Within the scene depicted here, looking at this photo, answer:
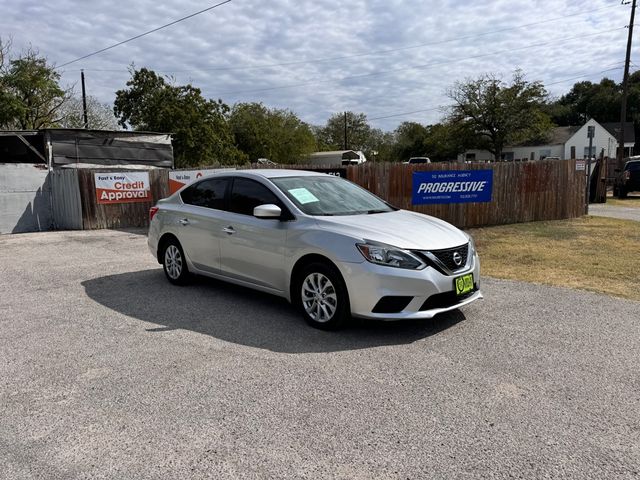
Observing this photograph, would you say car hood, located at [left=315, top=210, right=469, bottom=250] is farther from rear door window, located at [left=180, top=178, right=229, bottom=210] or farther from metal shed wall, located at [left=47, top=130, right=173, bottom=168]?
metal shed wall, located at [left=47, top=130, right=173, bottom=168]

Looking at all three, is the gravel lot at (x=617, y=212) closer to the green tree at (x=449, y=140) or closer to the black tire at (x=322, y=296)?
the black tire at (x=322, y=296)

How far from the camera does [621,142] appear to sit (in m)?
29.8

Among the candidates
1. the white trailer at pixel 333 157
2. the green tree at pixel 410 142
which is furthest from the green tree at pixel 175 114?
the green tree at pixel 410 142

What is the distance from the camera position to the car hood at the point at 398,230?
16.0 feet

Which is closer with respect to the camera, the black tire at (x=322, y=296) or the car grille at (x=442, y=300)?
the car grille at (x=442, y=300)

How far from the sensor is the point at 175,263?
23.3 feet

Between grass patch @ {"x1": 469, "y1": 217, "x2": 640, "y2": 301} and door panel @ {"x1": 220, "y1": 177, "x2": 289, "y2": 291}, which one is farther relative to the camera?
grass patch @ {"x1": 469, "y1": 217, "x2": 640, "y2": 301}

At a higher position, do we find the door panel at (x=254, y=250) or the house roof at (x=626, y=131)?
the house roof at (x=626, y=131)

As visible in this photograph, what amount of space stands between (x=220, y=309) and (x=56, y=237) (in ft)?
30.1

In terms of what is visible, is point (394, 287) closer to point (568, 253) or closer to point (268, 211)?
point (268, 211)

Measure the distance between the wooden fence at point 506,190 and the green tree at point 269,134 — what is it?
130ft

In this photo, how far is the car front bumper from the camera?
4.67 metres

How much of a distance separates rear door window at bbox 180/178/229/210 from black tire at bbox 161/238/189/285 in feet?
2.14

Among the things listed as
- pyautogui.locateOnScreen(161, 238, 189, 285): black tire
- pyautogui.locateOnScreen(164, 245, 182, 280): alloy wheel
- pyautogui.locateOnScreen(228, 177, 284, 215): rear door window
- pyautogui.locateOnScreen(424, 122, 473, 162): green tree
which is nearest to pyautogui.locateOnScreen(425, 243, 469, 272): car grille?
pyautogui.locateOnScreen(228, 177, 284, 215): rear door window
